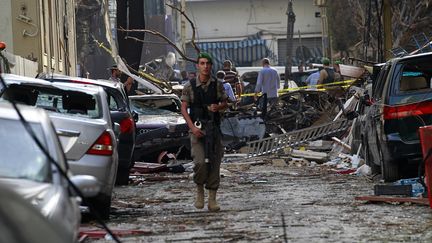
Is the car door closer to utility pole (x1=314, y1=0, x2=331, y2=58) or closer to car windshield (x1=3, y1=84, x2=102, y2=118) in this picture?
car windshield (x1=3, y1=84, x2=102, y2=118)

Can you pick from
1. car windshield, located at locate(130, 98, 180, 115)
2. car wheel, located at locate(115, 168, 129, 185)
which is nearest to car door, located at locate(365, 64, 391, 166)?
car wheel, located at locate(115, 168, 129, 185)

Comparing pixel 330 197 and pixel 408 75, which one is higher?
pixel 408 75

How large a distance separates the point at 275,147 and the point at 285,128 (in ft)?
10.3

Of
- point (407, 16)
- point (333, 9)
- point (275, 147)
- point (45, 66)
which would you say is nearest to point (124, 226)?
point (275, 147)

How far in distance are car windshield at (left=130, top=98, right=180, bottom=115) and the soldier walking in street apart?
9.03m

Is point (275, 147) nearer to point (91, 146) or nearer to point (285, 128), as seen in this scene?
point (285, 128)

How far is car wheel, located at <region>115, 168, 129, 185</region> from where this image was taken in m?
16.7

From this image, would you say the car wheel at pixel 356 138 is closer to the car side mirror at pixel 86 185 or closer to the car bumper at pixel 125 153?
the car bumper at pixel 125 153

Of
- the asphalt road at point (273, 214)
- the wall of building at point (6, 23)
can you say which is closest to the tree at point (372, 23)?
the wall of building at point (6, 23)

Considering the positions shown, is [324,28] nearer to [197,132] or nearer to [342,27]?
[342,27]

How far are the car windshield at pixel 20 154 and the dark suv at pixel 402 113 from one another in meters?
7.14

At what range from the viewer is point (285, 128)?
26.1 meters

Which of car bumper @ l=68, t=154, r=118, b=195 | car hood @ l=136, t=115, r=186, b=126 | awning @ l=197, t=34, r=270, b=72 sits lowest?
awning @ l=197, t=34, r=270, b=72

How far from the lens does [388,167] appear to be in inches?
577
